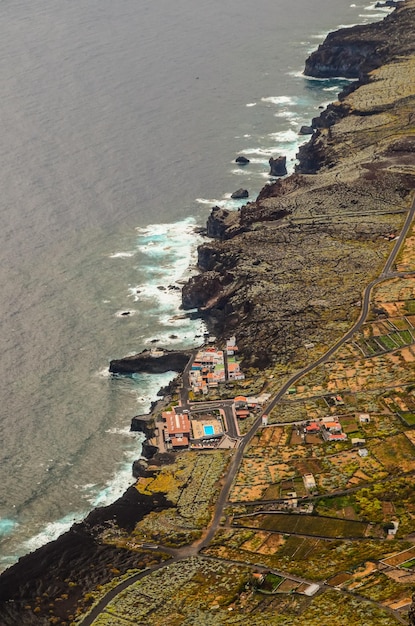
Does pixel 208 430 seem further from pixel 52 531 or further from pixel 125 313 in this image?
pixel 125 313

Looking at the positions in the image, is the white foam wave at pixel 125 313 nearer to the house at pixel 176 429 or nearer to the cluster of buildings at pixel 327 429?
the house at pixel 176 429

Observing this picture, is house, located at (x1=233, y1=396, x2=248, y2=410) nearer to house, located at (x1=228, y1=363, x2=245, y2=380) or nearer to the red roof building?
house, located at (x1=228, y1=363, x2=245, y2=380)

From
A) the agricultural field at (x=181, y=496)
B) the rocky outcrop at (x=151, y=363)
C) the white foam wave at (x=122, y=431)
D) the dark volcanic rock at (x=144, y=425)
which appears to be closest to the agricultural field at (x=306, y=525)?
the agricultural field at (x=181, y=496)

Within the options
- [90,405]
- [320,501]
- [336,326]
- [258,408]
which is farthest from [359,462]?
[90,405]

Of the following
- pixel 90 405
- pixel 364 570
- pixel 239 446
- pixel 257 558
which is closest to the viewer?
pixel 364 570

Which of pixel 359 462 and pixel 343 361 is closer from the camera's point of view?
pixel 359 462

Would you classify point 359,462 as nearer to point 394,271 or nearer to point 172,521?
point 172,521
